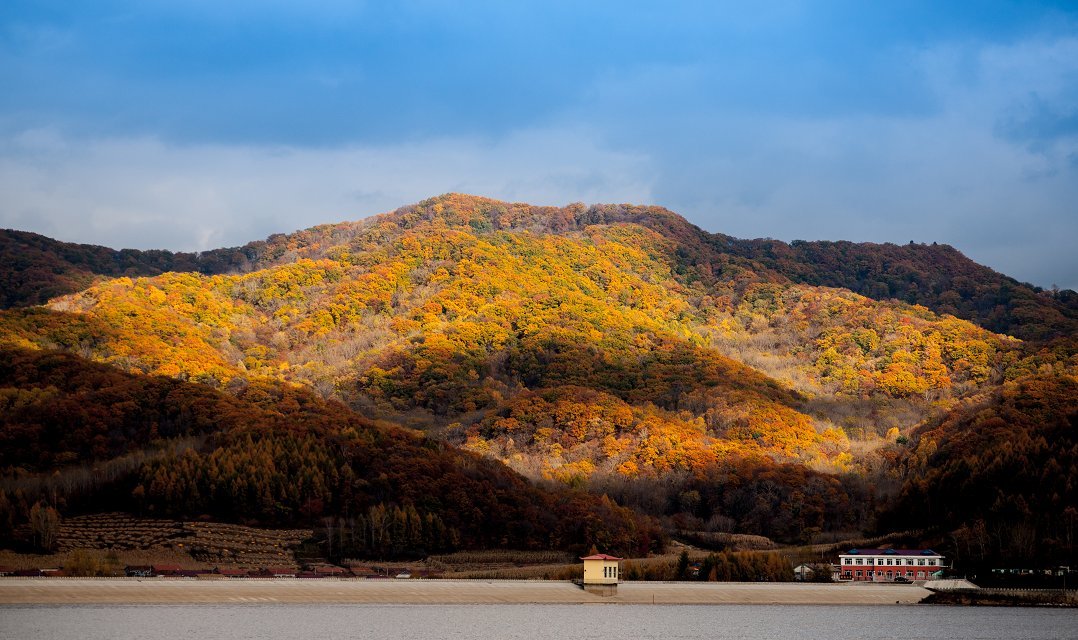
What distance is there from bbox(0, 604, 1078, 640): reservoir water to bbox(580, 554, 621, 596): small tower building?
115 centimetres

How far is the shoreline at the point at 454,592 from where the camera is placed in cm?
8150

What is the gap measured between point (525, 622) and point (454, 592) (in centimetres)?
1351

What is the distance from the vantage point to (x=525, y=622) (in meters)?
78.6

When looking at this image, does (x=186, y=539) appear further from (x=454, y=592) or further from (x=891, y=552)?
(x=891, y=552)

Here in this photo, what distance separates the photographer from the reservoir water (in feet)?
224

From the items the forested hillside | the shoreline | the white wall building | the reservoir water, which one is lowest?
the reservoir water

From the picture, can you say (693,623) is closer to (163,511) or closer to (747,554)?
(747,554)

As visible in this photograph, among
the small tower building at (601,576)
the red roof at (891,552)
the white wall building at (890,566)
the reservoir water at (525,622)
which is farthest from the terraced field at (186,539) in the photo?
the red roof at (891,552)

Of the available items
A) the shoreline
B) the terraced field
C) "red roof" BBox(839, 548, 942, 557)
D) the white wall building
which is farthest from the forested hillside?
the white wall building

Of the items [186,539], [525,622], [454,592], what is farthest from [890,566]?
[186,539]

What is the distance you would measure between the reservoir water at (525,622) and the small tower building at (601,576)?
45.4 inches

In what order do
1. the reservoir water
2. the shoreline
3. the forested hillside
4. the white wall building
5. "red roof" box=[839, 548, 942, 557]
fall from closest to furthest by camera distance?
the reservoir water
the shoreline
the white wall building
"red roof" box=[839, 548, 942, 557]
the forested hillside

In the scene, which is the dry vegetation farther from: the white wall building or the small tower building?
the white wall building

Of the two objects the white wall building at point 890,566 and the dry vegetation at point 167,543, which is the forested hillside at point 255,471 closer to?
the dry vegetation at point 167,543
